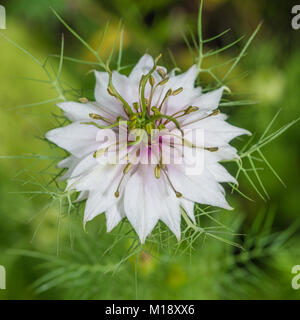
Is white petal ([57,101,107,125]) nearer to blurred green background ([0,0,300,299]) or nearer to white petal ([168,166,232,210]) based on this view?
white petal ([168,166,232,210])

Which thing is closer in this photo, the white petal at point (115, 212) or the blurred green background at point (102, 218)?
the white petal at point (115, 212)

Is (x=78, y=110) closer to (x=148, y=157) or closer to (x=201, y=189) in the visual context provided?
(x=148, y=157)

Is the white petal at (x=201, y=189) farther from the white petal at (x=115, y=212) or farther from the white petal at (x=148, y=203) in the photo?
the white petal at (x=115, y=212)

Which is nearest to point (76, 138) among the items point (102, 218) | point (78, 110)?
point (78, 110)

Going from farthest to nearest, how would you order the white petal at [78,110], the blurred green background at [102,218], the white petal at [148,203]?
the blurred green background at [102,218] → the white petal at [78,110] → the white petal at [148,203]

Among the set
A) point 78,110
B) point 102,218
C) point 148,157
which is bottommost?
point 102,218

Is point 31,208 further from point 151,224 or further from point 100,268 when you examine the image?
point 151,224

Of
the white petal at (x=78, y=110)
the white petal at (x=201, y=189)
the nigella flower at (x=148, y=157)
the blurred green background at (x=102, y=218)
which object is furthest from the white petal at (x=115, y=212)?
the blurred green background at (x=102, y=218)

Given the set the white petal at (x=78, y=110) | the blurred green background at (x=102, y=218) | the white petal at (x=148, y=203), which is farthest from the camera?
the blurred green background at (x=102, y=218)
